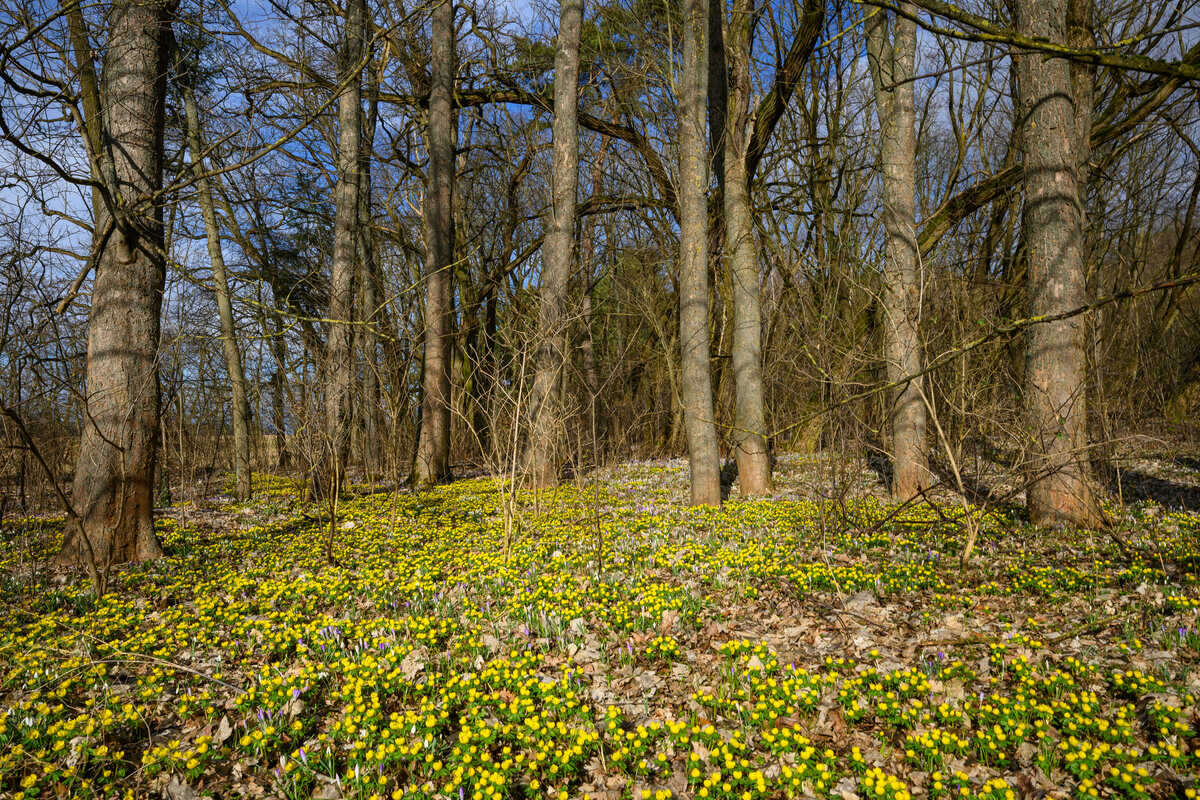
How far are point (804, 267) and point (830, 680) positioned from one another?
548 inches

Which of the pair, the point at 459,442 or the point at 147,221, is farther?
the point at 459,442

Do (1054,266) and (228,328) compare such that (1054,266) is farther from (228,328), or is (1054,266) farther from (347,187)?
(228,328)

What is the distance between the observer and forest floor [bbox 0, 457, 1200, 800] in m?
2.77

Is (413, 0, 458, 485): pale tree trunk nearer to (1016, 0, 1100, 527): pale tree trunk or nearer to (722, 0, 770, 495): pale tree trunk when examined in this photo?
(722, 0, 770, 495): pale tree trunk

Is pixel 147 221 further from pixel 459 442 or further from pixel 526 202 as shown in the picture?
pixel 526 202

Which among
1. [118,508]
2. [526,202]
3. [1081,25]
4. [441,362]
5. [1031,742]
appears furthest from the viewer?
[526,202]

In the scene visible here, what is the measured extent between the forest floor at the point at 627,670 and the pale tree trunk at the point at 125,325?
2.06ft

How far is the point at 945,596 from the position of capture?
475cm

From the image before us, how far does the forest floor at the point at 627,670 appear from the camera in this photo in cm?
277

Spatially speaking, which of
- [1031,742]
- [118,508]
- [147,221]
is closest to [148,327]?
[147,221]

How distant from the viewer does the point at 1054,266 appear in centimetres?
627

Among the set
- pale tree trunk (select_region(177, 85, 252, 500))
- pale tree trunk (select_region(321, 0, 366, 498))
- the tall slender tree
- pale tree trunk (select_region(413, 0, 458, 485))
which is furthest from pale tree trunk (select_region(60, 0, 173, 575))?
the tall slender tree

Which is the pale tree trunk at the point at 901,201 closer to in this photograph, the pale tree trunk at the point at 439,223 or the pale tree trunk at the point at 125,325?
the pale tree trunk at the point at 439,223

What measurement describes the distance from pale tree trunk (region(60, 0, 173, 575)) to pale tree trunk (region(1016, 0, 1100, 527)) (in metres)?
9.08
